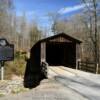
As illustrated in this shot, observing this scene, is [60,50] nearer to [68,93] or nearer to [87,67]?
[87,67]

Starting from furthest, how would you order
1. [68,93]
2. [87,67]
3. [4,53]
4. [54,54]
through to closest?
[54,54] < [87,67] < [4,53] < [68,93]

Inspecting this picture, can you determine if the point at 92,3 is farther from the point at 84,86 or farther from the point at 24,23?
the point at 24,23

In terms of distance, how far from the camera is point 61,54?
31.0 metres

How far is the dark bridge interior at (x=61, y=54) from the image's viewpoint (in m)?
26.7

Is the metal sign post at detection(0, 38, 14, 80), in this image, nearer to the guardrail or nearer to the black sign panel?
the black sign panel

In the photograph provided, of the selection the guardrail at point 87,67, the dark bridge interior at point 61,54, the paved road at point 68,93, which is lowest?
the paved road at point 68,93

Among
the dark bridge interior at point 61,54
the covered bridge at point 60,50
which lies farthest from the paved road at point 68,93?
the dark bridge interior at point 61,54

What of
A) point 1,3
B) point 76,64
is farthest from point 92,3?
point 1,3

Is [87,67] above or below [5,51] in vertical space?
below

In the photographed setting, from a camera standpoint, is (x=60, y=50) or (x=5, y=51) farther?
(x=60, y=50)

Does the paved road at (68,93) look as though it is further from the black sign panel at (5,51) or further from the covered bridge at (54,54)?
the covered bridge at (54,54)

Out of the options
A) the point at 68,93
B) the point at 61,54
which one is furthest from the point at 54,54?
the point at 68,93

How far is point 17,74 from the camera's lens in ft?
88.7

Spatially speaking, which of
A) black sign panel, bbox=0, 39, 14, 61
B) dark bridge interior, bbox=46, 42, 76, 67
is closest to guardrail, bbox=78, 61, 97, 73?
dark bridge interior, bbox=46, 42, 76, 67
